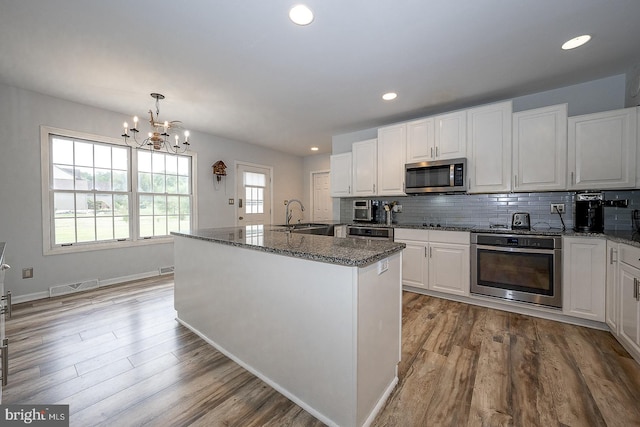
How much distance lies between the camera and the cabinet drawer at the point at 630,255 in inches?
73.4

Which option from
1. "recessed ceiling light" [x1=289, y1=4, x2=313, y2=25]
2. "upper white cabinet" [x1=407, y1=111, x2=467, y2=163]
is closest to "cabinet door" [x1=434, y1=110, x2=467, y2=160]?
"upper white cabinet" [x1=407, y1=111, x2=467, y2=163]

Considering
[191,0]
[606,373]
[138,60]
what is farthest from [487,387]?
[138,60]

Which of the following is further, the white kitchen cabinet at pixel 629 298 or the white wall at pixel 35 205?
the white wall at pixel 35 205

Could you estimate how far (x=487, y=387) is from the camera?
1.65 m

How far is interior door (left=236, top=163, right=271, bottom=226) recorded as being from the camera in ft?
17.8

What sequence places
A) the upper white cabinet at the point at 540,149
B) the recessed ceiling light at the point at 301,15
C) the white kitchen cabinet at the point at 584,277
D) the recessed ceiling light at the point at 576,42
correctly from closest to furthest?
the recessed ceiling light at the point at 301,15 < the recessed ceiling light at the point at 576,42 < the white kitchen cabinet at the point at 584,277 < the upper white cabinet at the point at 540,149

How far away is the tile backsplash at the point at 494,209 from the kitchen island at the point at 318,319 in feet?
7.92

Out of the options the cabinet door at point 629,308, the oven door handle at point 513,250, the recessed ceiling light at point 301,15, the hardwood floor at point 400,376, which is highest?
the recessed ceiling light at point 301,15

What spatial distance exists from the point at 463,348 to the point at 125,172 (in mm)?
4785

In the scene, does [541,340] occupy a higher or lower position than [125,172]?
lower

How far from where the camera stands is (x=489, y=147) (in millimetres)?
3057

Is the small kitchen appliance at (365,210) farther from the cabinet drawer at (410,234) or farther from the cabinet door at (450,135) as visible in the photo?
the cabinet door at (450,135)

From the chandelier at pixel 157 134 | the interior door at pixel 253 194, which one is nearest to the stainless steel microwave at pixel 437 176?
the chandelier at pixel 157 134

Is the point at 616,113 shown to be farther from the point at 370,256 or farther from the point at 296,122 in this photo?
the point at 296,122
